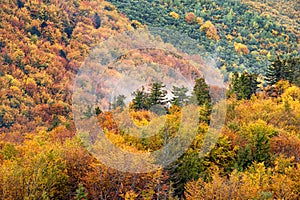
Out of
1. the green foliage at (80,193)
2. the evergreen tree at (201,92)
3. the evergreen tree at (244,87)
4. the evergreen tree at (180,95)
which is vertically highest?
the green foliage at (80,193)

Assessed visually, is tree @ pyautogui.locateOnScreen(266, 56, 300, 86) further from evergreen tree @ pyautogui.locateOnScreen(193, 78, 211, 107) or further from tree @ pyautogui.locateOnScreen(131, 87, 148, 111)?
tree @ pyautogui.locateOnScreen(131, 87, 148, 111)

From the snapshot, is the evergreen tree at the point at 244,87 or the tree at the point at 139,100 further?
the evergreen tree at the point at 244,87

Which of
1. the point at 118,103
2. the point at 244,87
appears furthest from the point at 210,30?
the point at 118,103

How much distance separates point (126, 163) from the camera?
43906 millimetres

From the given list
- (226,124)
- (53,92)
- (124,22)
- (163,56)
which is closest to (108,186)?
(226,124)

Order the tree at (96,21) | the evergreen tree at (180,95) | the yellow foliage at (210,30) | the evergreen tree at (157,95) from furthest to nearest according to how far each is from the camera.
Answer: the tree at (96,21) → the yellow foliage at (210,30) → the evergreen tree at (157,95) → the evergreen tree at (180,95)

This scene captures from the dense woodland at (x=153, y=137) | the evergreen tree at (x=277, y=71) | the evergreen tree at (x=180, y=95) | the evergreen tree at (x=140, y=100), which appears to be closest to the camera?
the dense woodland at (x=153, y=137)

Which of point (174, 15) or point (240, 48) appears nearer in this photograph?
point (240, 48)

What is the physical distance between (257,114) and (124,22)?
393 ft

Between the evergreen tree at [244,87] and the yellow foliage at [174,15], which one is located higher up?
the evergreen tree at [244,87]

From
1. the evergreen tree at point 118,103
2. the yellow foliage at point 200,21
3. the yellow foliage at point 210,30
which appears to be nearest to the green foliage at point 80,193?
the evergreen tree at point 118,103

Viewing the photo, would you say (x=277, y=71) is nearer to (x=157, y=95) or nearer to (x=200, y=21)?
(x=157, y=95)

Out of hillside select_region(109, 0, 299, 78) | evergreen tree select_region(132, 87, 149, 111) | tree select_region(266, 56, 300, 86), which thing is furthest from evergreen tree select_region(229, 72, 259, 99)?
hillside select_region(109, 0, 299, 78)

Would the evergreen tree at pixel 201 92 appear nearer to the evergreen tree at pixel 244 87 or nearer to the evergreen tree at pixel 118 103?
the evergreen tree at pixel 244 87
